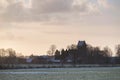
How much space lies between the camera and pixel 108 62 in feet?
648

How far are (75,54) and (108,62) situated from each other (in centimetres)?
1410

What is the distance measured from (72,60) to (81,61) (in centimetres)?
378

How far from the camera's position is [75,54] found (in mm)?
199750

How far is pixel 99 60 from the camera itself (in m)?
200

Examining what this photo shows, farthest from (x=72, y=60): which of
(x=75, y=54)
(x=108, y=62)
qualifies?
(x=108, y=62)

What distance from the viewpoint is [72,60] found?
19988 cm

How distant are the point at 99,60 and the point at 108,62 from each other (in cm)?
419

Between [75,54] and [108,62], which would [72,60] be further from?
[108,62]

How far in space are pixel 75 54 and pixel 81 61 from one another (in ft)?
12.6

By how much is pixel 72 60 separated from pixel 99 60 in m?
11.3

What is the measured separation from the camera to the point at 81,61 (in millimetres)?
199625
